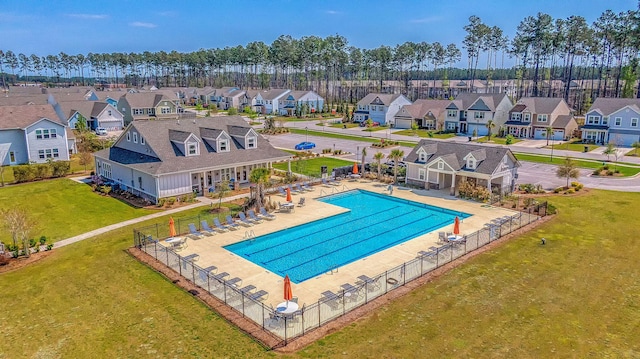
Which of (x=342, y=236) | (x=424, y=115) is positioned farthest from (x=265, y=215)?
(x=424, y=115)

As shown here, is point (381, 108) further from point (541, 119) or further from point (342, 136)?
point (541, 119)

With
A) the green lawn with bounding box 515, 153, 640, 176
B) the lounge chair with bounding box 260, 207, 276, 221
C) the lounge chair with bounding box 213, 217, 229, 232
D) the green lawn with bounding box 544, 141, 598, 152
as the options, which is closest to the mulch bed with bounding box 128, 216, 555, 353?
the lounge chair with bounding box 213, 217, 229, 232

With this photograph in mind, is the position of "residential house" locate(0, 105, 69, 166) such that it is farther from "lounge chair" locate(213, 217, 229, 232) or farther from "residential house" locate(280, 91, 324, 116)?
"residential house" locate(280, 91, 324, 116)

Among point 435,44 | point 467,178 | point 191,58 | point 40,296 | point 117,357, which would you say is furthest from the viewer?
point 191,58

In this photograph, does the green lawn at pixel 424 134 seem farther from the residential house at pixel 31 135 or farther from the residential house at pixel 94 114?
the residential house at pixel 31 135

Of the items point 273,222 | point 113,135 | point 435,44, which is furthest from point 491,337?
point 435,44

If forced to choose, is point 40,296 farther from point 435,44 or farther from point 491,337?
point 435,44
